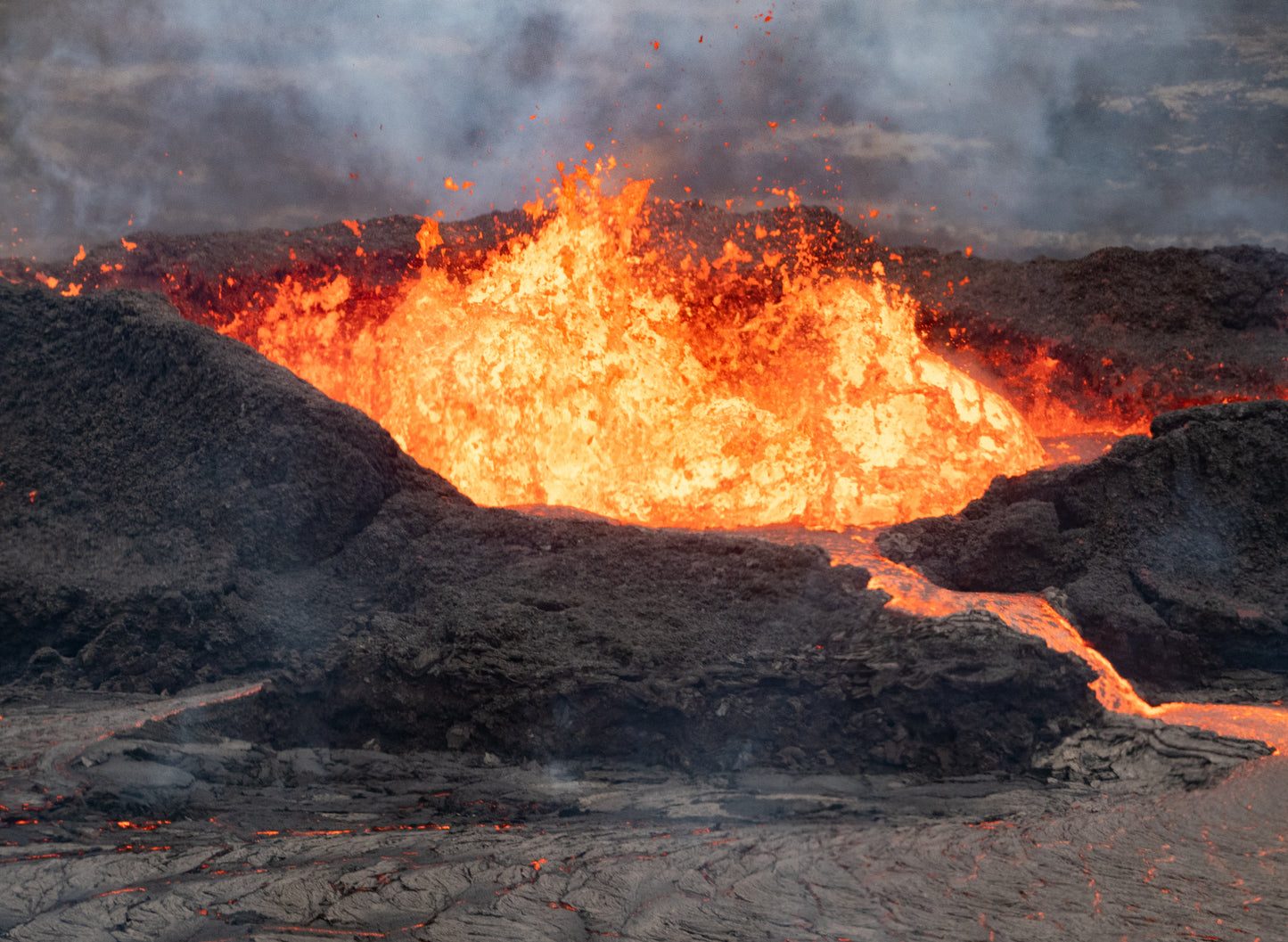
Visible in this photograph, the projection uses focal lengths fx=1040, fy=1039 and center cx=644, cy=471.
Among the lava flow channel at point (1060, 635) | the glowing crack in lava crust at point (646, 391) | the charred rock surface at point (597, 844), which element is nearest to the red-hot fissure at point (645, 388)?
the glowing crack in lava crust at point (646, 391)

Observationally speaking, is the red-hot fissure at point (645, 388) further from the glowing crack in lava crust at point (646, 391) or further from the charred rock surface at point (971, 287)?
the charred rock surface at point (971, 287)

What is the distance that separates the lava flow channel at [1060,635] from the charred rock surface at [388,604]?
489 millimetres

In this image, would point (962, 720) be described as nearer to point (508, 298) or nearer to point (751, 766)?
point (751, 766)

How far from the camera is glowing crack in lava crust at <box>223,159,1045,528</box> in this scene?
13.0 meters

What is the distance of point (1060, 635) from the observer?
849 cm

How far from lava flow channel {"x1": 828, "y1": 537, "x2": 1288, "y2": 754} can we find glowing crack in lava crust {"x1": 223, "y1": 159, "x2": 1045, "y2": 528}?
3459 millimetres

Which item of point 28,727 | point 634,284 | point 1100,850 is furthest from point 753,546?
point 634,284

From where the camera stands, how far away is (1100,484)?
32.5 ft

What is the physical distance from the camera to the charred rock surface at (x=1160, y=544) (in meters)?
8.79

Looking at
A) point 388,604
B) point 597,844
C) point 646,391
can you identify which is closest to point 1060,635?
point 597,844

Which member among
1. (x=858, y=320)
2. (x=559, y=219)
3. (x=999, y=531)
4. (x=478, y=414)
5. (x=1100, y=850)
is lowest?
(x=1100, y=850)

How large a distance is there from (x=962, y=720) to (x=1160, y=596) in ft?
11.3

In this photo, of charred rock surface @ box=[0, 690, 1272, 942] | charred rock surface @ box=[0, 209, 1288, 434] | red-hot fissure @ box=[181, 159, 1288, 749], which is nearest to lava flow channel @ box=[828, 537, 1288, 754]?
charred rock surface @ box=[0, 690, 1272, 942]

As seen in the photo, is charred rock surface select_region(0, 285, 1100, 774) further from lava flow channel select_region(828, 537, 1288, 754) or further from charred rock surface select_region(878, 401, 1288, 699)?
charred rock surface select_region(878, 401, 1288, 699)
